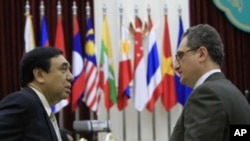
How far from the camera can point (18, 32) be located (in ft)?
25.0

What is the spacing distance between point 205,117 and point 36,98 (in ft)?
2.68

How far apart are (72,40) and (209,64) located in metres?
5.50

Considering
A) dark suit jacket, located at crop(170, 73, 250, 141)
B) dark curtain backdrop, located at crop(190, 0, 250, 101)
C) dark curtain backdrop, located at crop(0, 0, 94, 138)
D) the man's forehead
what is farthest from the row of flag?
dark suit jacket, located at crop(170, 73, 250, 141)

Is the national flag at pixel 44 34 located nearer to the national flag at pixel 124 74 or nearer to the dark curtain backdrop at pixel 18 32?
the dark curtain backdrop at pixel 18 32

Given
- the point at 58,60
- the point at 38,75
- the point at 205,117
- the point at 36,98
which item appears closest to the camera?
the point at 205,117

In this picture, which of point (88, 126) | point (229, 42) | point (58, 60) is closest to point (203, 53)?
point (58, 60)

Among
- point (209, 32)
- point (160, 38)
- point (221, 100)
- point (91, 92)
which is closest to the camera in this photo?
point (221, 100)

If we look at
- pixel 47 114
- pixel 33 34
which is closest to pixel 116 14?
pixel 33 34

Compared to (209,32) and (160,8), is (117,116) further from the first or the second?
(209,32)

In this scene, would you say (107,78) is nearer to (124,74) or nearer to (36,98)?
(124,74)

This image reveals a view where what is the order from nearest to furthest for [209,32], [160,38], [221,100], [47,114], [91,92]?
1. [221,100]
2. [209,32]
3. [47,114]
4. [91,92]
5. [160,38]

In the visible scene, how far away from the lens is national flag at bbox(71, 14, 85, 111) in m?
7.52

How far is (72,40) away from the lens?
25.5ft

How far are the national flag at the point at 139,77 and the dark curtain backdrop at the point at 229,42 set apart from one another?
0.91 metres
